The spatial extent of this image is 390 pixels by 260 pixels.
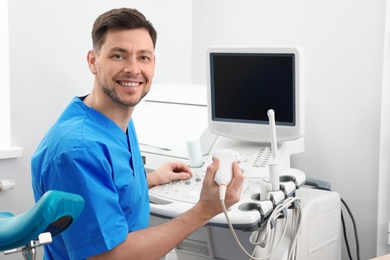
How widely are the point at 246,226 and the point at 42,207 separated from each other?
2.58 feet

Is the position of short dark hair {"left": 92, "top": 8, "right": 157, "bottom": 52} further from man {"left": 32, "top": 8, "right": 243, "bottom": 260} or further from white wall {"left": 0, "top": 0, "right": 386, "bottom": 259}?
white wall {"left": 0, "top": 0, "right": 386, "bottom": 259}

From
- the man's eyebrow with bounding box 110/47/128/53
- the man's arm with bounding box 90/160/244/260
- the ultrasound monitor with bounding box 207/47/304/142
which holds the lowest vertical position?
the man's arm with bounding box 90/160/244/260

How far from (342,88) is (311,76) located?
0.14 m

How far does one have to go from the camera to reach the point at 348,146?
2299mm

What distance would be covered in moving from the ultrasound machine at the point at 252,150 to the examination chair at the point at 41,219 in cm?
74

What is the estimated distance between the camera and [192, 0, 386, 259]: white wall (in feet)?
7.25

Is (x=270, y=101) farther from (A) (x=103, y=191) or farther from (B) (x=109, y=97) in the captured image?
(A) (x=103, y=191)

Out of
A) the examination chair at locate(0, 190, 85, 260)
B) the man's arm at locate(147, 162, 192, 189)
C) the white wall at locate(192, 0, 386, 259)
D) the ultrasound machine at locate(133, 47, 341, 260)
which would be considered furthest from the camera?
the white wall at locate(192, 0, 386, 259)

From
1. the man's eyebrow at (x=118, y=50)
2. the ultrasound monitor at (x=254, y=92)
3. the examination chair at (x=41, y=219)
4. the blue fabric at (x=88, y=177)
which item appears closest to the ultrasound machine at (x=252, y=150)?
the ultrasound monitor at (x=254, y=92)

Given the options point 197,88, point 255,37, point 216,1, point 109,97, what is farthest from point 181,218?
point 216,1

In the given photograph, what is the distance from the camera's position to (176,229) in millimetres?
1388

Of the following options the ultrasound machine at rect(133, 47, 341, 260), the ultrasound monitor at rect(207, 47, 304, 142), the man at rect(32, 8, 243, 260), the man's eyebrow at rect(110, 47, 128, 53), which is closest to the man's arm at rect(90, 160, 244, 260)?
the man at rect(32, 8, 243, 260)

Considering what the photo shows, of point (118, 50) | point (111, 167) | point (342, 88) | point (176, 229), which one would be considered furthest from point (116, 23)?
point (342, 88)

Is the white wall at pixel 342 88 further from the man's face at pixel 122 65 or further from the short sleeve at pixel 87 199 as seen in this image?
the short sleeve at pixel 87 199
